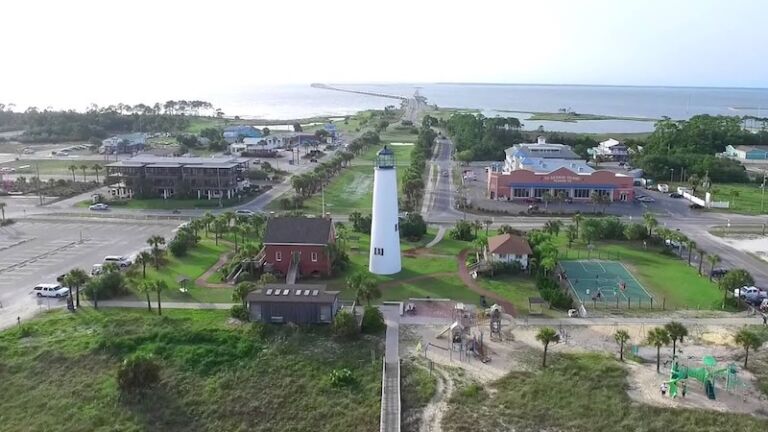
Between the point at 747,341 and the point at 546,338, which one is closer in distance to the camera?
the point at 747,341

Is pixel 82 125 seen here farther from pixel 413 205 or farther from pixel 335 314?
pixel 335 314

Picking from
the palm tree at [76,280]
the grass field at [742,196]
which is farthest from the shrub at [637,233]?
the palm tree at [76,280]

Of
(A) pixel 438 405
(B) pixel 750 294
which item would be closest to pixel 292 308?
(A) pixel 438 405

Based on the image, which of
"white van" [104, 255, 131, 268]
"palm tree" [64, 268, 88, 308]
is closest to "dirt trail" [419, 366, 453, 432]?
"palm tree" [64, 268, 88, 308]

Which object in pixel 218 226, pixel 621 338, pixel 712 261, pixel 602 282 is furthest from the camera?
pixel 218 226

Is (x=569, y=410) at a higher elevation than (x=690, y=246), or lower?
lower

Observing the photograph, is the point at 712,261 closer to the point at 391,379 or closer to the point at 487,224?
the point at 487,224

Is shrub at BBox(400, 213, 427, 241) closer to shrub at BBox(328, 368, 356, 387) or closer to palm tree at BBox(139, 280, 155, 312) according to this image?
palm tree at BBox(139, 280, 155, 312)

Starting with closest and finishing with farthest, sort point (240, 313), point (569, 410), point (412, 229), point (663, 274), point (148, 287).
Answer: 1. point (569, 410)
2. point (240, 313)
3. point (148, 287)
4. point (663, 274)
5. point (412, 229)
